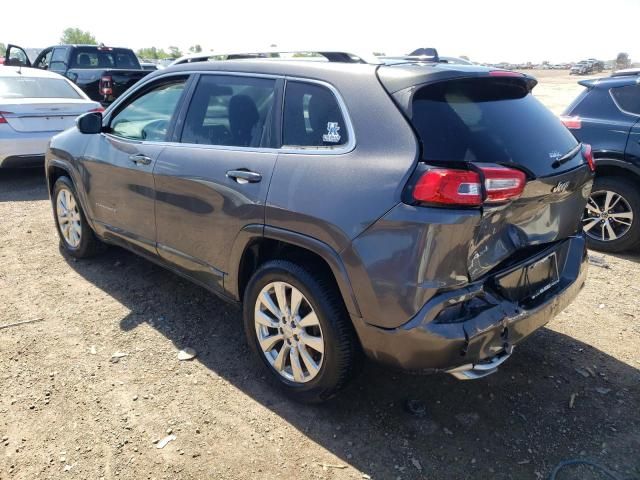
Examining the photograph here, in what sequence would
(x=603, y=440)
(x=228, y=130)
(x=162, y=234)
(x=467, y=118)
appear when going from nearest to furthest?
1. (x=467, y=118)
2. (x=603, y=440)
3. (x=228, y=130)
4. (x=162, y=234)

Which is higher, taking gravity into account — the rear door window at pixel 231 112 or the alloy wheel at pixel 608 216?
the rear door window at pixel 231 112

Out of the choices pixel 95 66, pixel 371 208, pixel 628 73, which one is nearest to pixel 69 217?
pixel 371 208

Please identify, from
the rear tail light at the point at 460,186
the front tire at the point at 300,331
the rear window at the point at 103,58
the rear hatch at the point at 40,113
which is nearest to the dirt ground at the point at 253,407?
the front tire at the point at 300,331

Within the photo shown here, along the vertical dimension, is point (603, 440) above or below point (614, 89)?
below

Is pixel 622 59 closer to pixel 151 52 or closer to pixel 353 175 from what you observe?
pixel 151 52

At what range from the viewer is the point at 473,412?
291 centimetres

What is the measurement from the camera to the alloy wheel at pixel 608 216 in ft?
16.7

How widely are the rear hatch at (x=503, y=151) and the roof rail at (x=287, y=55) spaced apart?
443 mm

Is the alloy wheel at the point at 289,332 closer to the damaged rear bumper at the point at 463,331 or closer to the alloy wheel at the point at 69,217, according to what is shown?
the damaged rear bumper at the point at 463,331

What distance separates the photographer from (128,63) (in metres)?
13.5

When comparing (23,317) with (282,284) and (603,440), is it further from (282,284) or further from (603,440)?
(603,440)

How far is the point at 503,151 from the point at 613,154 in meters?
3.21

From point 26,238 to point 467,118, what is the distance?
15.7 feet

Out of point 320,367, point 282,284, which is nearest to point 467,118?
point 282,284
